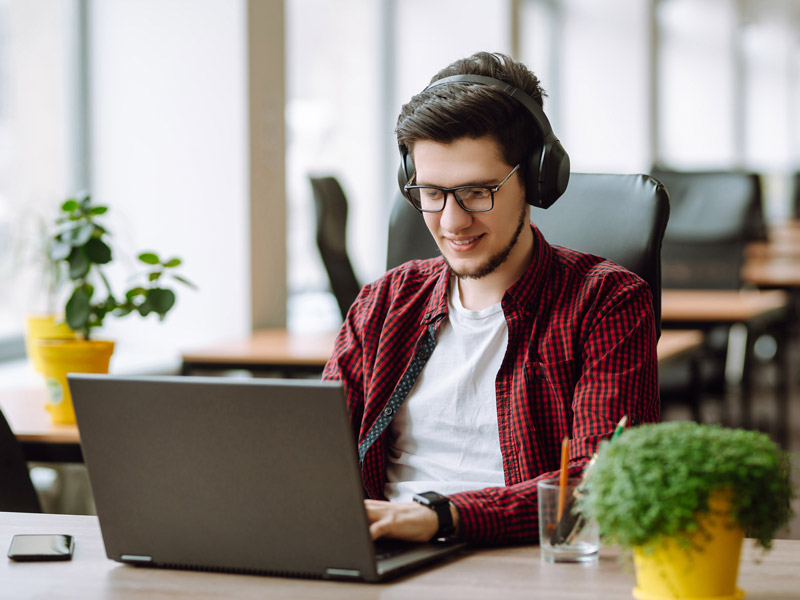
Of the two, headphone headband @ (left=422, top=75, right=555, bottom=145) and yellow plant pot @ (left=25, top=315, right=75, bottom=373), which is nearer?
headphone headband @ (left=422, top=75, right=555, bottom=145)

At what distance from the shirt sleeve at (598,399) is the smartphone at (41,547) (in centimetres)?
39

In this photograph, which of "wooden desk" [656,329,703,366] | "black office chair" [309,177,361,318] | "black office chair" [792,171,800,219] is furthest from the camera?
"black office chair" [792,171,800,219]

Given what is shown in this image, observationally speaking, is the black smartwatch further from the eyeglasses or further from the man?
the eyeglasses

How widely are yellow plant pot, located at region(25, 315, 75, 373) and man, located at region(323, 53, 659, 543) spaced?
0.74m

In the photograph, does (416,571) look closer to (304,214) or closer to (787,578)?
(787,578)

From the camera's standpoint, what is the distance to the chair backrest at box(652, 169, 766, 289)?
13.3 feet

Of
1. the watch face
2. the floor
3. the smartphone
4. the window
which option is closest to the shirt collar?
the watch face

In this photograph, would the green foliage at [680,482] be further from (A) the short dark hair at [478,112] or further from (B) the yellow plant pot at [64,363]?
(B) the yellow plant pot at [64,363]

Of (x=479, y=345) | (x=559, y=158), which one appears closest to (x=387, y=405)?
(x=479, y=345)

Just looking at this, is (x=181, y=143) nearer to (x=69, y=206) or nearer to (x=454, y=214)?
(x=69, y=206)

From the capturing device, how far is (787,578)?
0.96 m

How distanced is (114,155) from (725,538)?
261cm

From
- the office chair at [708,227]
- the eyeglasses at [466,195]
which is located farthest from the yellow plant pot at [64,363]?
the office chair at [708,227]

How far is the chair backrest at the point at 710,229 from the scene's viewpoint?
4.05m
